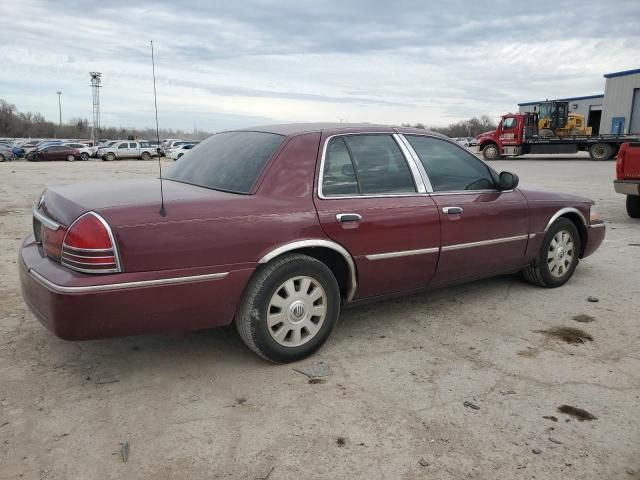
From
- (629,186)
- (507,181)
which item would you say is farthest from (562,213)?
(629,186)

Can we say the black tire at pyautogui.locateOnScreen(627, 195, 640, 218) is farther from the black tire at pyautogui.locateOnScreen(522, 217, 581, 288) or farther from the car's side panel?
the car's side panel

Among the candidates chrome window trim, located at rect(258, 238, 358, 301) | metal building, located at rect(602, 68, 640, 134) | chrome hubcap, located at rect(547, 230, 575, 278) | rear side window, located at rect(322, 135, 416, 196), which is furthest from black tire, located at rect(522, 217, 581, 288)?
metal building, located at rect(602, 68, 640, 134)

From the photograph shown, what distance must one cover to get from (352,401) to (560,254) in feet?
10.1

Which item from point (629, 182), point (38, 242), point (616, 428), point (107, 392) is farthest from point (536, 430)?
point (629, 182)

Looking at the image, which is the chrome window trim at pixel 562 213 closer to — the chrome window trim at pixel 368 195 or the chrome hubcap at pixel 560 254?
the chrome hubcap at pixel 560 254

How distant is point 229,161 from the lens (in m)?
3.70

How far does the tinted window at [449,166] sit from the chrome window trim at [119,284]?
1.89 m

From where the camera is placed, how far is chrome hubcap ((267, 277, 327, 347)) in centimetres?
329

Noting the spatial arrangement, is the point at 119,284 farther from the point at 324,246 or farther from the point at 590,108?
the point at 590,108

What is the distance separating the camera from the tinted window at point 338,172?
3.54 meters

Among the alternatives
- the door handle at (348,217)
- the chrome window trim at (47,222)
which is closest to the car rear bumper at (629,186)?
the door handle at (348,217)

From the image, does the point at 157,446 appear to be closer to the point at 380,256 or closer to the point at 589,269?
the point at 380,256

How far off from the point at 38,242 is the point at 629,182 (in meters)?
8.75

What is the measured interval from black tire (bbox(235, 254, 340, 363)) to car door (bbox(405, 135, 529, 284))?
3.62 feet
